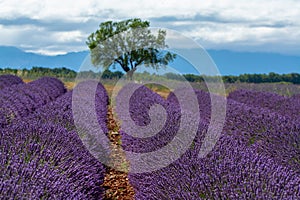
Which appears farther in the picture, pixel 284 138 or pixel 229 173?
pixel 284 138

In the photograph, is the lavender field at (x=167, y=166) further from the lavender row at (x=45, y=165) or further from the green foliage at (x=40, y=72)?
the green foliage at (x=40, y=72)

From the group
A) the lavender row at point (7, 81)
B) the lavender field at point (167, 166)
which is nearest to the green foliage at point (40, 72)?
the lavender row at point (7, 81)

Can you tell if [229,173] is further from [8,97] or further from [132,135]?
[8,97]

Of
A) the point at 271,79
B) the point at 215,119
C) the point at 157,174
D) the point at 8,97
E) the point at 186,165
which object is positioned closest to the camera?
the point at 186,165

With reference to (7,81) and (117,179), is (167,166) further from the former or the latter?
(7,81)

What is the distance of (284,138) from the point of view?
4316mm

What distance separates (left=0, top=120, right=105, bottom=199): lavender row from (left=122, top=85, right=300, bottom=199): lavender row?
53cm

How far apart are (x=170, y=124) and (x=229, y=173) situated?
1.80 m

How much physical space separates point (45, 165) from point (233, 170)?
1162 millimetres

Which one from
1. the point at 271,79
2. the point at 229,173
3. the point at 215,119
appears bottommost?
the point at 271,79

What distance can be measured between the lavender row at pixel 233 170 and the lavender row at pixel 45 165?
528mm

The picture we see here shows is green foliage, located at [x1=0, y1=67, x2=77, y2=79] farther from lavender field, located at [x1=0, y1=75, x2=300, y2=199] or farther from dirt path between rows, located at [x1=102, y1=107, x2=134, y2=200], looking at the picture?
lavender field, located at [x1=0, y1=75, x2=300, y2=199]

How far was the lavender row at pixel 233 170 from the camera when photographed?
2621mm

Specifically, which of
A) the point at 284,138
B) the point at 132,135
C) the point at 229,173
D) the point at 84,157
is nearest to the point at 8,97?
the point at 132,135
